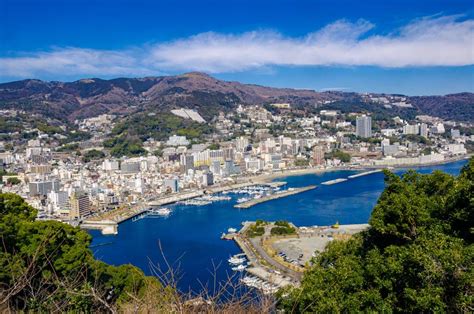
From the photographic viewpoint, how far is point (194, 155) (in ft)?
59.7

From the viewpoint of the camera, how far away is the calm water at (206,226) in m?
6.77

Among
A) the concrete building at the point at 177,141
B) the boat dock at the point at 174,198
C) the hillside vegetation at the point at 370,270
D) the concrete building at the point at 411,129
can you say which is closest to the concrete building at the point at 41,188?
the boat dock at the point at 174,198

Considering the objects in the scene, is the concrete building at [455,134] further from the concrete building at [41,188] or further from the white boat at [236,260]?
the white boat at [236,260]

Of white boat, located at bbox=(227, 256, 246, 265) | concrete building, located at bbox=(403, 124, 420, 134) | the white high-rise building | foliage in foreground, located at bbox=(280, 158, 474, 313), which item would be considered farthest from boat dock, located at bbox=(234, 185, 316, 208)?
concrete building, located at bbox=(403, 124, 420, 134)

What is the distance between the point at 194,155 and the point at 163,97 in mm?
19801

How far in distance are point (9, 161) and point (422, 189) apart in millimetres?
18416

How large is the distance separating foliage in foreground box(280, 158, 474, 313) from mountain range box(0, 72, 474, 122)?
29153mm

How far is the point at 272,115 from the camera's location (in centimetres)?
3206

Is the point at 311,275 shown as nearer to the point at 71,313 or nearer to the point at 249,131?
the point at 71,313

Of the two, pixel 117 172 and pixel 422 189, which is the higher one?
pixel 422 189

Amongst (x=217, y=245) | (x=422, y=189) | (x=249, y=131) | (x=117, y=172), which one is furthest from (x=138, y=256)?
(x=249, y=131)

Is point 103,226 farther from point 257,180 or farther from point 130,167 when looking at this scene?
point 257,180

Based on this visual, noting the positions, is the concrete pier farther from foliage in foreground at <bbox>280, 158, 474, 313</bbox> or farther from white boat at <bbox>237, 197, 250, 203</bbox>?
foliage in foreground at <bbox>280, 158, 474, 313</bbox>

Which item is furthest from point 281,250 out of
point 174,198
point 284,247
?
point 174,198
